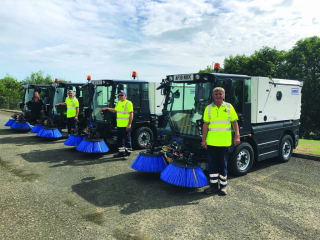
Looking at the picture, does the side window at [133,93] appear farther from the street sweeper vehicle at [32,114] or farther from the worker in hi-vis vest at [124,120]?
the street sweeper vehicle at [32,114]

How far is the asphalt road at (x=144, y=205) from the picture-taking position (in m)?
3.16

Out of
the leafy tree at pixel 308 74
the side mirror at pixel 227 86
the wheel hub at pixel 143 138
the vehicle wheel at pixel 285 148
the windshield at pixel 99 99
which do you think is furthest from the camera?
the leafy tree at pixel 308 74

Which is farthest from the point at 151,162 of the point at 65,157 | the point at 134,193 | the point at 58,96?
the point at 58,96

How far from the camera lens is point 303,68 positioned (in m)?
23.2

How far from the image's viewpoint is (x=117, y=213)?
12.0 feet

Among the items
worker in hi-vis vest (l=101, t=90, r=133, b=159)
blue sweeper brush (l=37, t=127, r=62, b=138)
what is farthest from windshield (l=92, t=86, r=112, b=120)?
blue sweeper brush (l=37, t=127, r=62, b=138)

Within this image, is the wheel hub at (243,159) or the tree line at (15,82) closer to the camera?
the wheel hub at (243,159)

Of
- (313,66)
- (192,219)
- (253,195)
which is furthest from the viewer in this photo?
(313,66)

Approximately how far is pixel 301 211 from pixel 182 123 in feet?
8.55

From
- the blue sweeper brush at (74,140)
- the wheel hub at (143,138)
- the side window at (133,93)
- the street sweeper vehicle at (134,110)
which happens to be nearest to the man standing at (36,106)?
the street sweeper vehicle at (134,110)

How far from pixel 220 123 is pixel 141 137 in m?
4.18

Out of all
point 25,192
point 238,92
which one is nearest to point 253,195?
point 238,92

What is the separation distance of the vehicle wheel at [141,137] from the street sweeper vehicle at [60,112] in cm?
215

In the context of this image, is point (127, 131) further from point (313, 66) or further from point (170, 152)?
point (313, 66)
